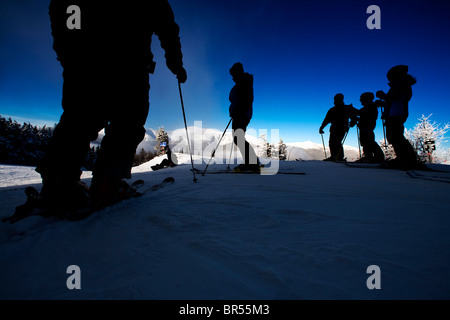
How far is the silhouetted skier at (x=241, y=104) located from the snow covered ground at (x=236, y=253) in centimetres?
294

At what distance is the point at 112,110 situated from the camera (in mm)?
1553

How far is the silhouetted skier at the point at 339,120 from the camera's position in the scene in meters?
7.74

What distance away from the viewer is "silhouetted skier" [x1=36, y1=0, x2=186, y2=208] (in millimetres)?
1342

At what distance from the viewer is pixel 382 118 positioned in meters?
5.79

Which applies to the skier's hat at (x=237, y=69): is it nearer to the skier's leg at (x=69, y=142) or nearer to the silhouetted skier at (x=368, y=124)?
the skier's leg at (x=69, y=142)

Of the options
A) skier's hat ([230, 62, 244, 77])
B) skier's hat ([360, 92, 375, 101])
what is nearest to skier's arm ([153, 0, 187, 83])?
skier's hat ([230, 62, 244, 77])

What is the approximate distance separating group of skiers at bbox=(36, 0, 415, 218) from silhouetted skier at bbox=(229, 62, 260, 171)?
2283 mm

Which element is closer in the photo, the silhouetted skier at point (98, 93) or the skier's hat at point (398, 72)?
the silhouetted skier at point (98, 93)

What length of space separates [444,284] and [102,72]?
91.2 inches

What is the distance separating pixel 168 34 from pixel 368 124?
8800 millimetres

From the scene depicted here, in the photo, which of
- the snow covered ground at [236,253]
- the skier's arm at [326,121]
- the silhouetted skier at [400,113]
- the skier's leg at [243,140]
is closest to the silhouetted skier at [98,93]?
the snow covered ground at [236,253]

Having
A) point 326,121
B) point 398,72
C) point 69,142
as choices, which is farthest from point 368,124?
point 69,142

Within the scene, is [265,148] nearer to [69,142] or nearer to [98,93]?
[98,93]

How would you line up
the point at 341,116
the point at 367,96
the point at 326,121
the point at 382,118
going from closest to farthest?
1. the point at 382,118
2. the point at 367,96
3. the point at 341,116
4. the point at 326,121
